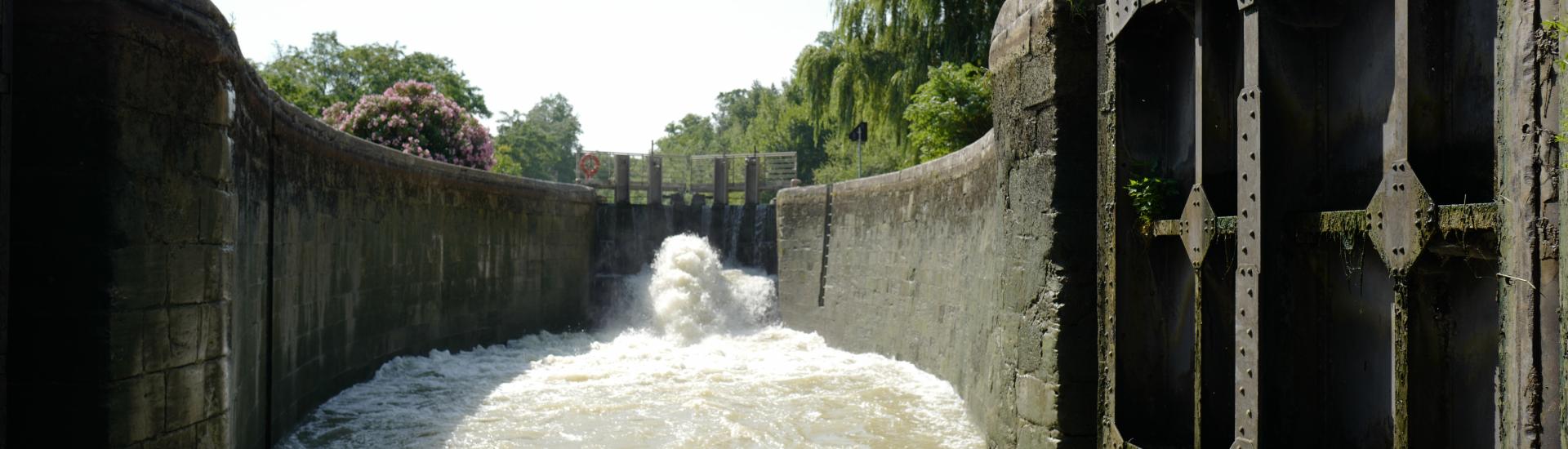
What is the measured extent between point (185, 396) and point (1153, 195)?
3733 millimetres

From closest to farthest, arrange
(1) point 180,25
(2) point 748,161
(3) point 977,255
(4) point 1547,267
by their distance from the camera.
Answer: (4) point 1547,267 < (1) point 180,25 < (3) point 977,255 < (2) point 748,161

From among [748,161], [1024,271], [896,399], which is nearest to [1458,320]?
[1024,271]

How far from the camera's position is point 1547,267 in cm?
267

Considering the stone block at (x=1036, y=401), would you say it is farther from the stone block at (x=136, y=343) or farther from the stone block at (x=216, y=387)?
the stone block at (x=136, y=343)

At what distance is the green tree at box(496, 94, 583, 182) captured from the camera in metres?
65.9

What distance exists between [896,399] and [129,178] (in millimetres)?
6429

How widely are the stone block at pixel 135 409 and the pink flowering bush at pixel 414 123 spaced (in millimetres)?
12825

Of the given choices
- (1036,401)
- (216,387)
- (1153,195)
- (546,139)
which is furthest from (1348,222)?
(546,139)

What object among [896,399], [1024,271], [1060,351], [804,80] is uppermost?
[804,80]

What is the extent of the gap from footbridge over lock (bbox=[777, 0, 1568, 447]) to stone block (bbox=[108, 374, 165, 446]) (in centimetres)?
360

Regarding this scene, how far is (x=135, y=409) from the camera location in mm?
3928

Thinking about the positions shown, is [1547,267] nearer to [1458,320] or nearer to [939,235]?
[1458,320]

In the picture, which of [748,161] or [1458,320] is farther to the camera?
[748,161]

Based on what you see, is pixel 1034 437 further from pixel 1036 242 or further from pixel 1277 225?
pixel 1277 225
